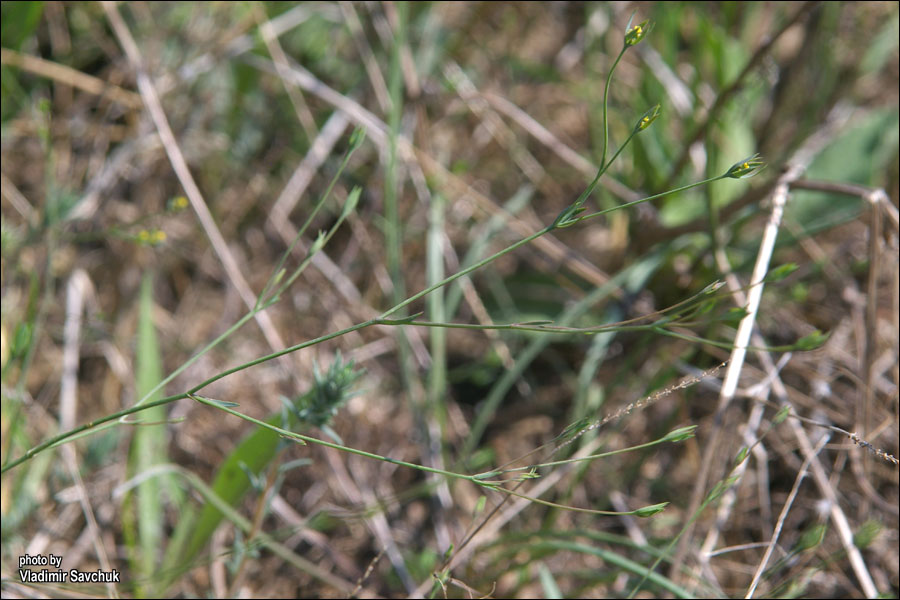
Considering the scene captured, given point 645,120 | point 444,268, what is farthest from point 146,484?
point 645,120

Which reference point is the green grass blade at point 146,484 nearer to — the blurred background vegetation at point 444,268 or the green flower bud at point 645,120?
the blurred background vegetation at point 444,268

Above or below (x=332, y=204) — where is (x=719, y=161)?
below

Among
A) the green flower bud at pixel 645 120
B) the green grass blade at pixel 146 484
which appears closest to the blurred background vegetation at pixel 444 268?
the green grass blade at pixel 146 484

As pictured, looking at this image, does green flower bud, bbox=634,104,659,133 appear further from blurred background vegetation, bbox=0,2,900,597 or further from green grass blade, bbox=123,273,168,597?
green grass blade, bbox=123,273,168,597

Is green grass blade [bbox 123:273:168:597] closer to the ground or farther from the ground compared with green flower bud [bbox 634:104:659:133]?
farther from the ground

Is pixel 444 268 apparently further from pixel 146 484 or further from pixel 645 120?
pixel 645 120

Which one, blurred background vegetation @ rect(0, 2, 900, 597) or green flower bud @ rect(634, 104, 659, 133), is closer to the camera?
green flower bud @ rect(634, 104, 659, 133)

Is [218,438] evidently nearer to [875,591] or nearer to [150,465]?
[150,465]

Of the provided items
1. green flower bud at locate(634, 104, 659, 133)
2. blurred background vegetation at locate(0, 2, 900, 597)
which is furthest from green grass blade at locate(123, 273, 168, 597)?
green flower bud at locate(634, 104, 659, 133)

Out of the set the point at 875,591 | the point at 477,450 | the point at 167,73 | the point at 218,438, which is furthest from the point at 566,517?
the point at 167,73

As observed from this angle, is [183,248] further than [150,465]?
Yes
